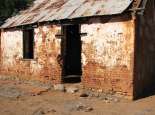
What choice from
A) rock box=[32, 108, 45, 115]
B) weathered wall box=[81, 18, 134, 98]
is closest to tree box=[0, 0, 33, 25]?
weathered wall box=[81, 18, 134, 98]

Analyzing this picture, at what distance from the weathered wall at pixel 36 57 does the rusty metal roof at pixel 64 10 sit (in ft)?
1.63

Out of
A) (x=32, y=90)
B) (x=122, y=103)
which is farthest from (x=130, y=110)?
(x=32, y=90)

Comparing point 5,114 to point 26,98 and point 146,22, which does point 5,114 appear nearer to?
point 26,98

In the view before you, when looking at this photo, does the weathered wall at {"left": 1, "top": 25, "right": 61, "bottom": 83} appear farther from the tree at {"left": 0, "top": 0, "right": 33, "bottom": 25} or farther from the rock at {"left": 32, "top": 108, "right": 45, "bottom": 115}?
the rock at {"left": 32, "top": 108, "right": 45, "bottom": 115}

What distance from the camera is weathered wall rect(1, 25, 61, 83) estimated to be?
15.0m

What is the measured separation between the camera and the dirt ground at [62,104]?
10805 mm

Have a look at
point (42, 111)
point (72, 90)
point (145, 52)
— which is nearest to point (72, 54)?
point (72, 90)

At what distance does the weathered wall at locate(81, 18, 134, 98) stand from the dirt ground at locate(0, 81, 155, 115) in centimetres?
57

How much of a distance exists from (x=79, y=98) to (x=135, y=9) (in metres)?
3.48

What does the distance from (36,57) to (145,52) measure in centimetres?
527

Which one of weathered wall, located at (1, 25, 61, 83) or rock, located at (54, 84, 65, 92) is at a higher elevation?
weathered wall, located at (1, 25, 61, 83)

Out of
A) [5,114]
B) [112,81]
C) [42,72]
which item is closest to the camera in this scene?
[5,114]

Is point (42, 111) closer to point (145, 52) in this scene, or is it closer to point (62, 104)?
point (62, 104)

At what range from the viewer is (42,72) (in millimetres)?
15711
